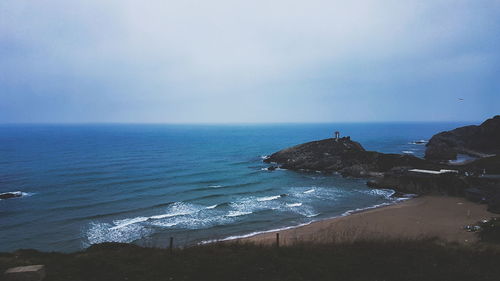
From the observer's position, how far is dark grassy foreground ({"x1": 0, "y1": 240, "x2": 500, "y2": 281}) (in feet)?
41.5

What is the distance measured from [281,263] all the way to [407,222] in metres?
24.5

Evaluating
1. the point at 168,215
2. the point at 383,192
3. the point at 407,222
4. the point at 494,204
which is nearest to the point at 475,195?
the point at 494,204

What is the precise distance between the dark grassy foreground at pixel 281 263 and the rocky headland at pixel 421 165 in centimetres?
2795

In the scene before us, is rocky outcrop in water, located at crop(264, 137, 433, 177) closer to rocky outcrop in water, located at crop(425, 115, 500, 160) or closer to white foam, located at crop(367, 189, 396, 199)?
white foam, located at crop(367, 189, 396, 199)

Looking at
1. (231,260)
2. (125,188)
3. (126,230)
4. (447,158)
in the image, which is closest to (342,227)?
(231,260)

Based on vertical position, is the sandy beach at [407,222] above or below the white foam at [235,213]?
above

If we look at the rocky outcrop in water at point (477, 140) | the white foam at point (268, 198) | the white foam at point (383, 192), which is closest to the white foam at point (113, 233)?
the white foam at point (268, 198)

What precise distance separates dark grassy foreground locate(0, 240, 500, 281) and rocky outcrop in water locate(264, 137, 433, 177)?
152 ft

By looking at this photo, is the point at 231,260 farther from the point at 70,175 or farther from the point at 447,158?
the point at 447,158

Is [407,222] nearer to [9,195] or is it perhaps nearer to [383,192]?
[383,192]

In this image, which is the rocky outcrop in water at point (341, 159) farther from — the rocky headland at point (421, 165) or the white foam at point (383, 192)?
the white foam at point (383, 192)

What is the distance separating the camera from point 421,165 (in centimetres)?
5888

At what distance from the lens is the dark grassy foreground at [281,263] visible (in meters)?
12.6

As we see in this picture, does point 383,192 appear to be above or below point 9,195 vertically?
below
